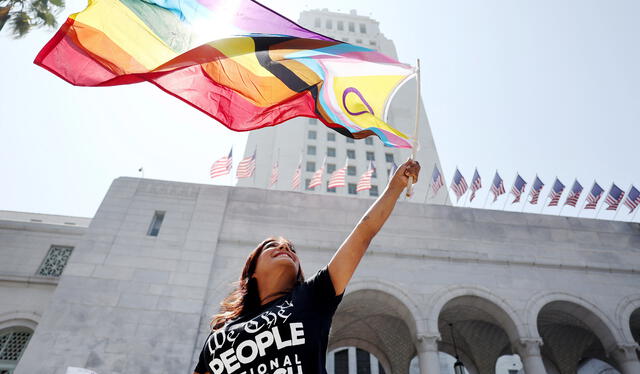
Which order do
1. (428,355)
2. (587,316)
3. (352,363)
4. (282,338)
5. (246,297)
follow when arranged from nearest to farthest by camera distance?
1. (282,338)
2. (246,297)
3. (428,355)
4. (587,316)
5. (352,363)

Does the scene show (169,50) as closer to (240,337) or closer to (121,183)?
(240,337)

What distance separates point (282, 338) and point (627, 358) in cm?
1550

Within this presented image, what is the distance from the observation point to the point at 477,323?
17969mm

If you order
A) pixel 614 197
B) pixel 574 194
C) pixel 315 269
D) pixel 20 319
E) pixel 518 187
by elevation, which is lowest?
pixel 20 319

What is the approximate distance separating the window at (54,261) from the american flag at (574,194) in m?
21.0

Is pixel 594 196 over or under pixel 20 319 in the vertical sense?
over

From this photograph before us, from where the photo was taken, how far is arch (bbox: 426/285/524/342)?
43.4 feet

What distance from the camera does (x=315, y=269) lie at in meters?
14.2

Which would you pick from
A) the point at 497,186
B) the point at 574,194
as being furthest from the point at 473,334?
the point at 574,194

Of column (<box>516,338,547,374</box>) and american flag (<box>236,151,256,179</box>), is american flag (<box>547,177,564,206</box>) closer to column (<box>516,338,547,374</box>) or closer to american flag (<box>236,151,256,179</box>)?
column (<box>516,338,547,374</box>)

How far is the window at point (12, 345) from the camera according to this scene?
43.9 feet

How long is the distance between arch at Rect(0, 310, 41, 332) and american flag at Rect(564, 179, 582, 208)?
21.4 m

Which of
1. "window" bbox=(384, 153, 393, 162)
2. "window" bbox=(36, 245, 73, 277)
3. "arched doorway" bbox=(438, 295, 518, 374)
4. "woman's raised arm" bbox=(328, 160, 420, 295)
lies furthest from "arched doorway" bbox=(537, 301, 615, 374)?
"window" bbox=(384, 153, 393, 162)

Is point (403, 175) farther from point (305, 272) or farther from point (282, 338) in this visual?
point (305, 272)
